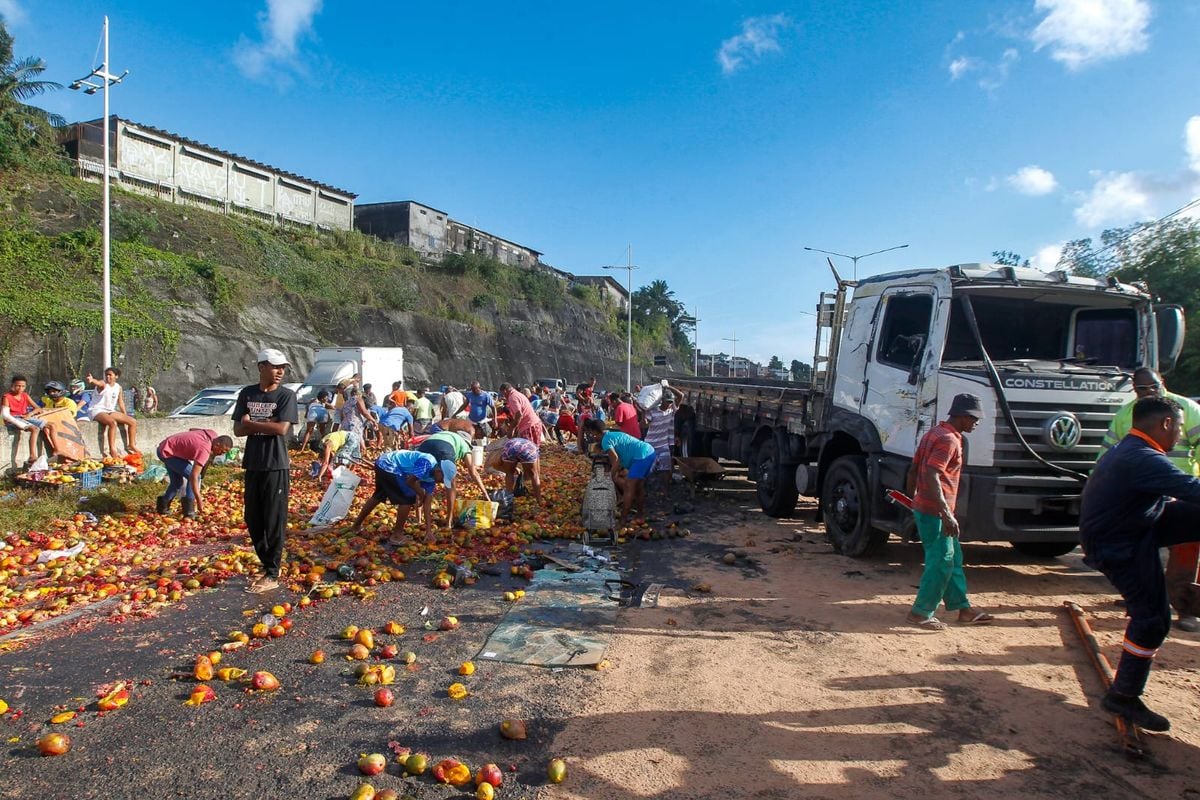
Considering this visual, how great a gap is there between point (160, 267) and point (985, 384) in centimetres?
3186

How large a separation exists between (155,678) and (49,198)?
31861 mm

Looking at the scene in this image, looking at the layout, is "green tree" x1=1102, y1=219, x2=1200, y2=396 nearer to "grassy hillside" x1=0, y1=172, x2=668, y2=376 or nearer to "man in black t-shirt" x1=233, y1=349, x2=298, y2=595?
"man in black t-shirt" x1=233, y1=349, x2=298, y2=595

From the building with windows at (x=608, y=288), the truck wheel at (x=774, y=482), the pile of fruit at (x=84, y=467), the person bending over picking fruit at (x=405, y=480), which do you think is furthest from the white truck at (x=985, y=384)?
the building with windows at (x=608, y=288)

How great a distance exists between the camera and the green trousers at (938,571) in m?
5.66

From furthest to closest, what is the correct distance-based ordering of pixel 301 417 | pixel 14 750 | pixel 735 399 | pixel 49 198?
pixel 49 198
pixel 301 417
pixel 735 399
pixel 14 750

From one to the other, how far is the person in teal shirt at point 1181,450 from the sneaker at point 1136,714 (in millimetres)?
1911

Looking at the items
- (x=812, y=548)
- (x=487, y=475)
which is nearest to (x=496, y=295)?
(x=487, y=475)

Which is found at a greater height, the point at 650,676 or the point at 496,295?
the point at 496,295

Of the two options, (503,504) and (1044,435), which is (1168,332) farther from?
(503,504)

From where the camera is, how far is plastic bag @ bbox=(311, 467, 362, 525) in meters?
8.85

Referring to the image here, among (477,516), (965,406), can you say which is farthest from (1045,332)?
(477,516)

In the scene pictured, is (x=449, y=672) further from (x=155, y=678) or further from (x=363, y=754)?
(x=155, y=678)

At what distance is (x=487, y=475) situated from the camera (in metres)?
13.4

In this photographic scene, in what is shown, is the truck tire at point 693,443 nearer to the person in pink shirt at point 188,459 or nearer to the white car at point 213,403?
the person in pink shirt at point 188,459
